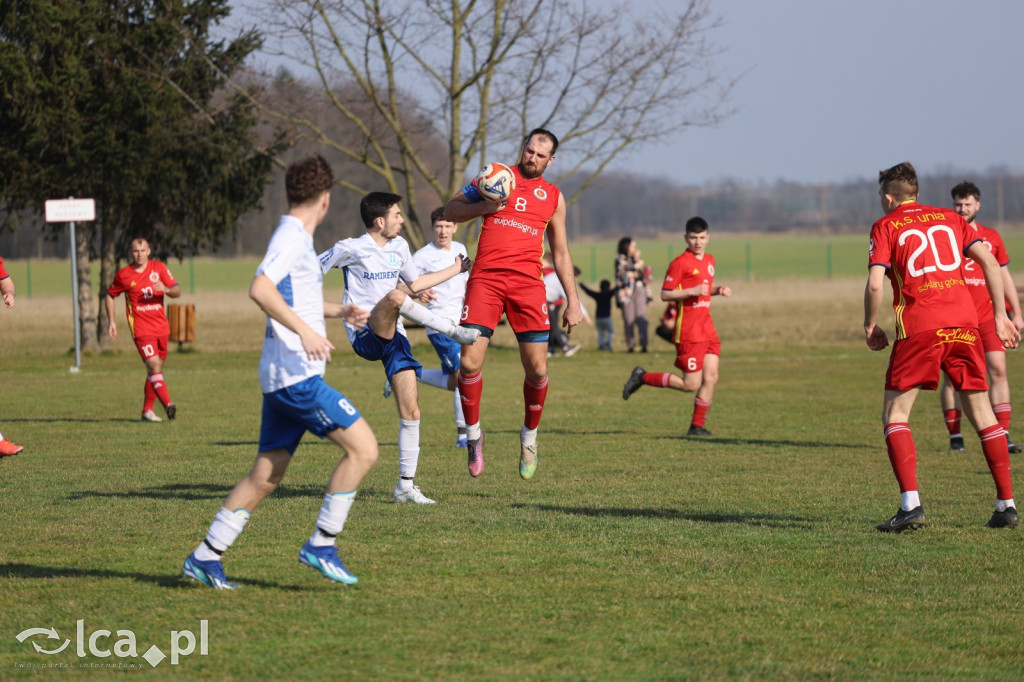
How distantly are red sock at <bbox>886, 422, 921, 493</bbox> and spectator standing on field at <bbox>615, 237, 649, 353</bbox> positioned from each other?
18225mm

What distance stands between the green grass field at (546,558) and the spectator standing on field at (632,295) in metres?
11.5

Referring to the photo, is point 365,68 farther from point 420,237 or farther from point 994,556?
point 994,556

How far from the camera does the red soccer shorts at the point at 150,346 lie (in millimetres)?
14094

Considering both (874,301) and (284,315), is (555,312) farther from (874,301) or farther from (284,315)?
(284,315)

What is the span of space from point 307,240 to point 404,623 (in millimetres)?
1812

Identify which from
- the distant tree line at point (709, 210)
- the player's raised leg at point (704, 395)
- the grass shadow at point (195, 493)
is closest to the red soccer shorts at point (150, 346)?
the grass shadow at point (195, 493)

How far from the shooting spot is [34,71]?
2444cm

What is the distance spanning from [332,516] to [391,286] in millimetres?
3526

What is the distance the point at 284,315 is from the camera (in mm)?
5027

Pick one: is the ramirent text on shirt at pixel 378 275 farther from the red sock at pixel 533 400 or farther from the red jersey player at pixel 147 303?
the red jersey player at pixel 147 303

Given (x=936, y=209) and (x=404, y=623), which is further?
(x=936, y=209)

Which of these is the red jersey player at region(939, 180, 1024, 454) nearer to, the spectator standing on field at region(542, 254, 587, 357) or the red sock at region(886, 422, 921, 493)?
the red sock at region(886, 422, 921, 493)

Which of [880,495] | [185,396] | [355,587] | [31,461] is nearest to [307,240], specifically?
[355,587]

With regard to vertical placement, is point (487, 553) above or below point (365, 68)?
below
